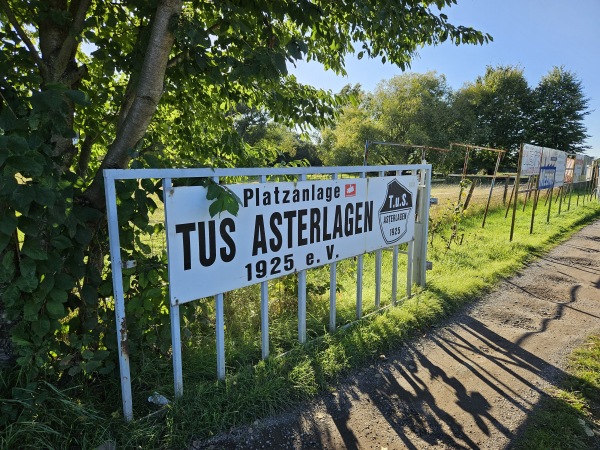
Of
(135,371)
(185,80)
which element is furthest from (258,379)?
(185,80)

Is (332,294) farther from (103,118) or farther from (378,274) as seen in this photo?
(103,118)

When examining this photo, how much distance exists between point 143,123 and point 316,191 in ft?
4.89

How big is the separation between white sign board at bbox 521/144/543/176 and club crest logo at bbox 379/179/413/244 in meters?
5.30

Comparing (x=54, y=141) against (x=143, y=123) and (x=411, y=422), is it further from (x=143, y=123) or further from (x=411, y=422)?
(x=411, y=422)

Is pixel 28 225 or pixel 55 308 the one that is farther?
pixel 55 308

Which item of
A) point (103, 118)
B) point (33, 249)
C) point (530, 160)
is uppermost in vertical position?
point (103, 118)

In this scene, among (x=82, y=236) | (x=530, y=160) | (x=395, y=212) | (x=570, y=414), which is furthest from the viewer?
(x=530, y=160)

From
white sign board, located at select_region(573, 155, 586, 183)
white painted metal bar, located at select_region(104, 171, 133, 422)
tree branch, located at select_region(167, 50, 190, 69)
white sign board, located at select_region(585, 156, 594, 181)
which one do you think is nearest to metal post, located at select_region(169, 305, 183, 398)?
white painted metal bar, located at select_region(104, 171, 133, 422)

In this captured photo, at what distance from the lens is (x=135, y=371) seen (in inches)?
105

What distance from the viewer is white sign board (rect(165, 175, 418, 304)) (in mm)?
2491

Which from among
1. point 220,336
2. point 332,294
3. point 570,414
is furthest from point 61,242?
point 570,414

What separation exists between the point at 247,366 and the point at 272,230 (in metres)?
1.06

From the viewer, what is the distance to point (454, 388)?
3.11 m

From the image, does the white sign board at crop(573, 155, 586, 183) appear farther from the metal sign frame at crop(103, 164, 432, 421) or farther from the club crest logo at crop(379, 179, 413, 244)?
the metal sign frame at crop(103, 164, 432, 421)
